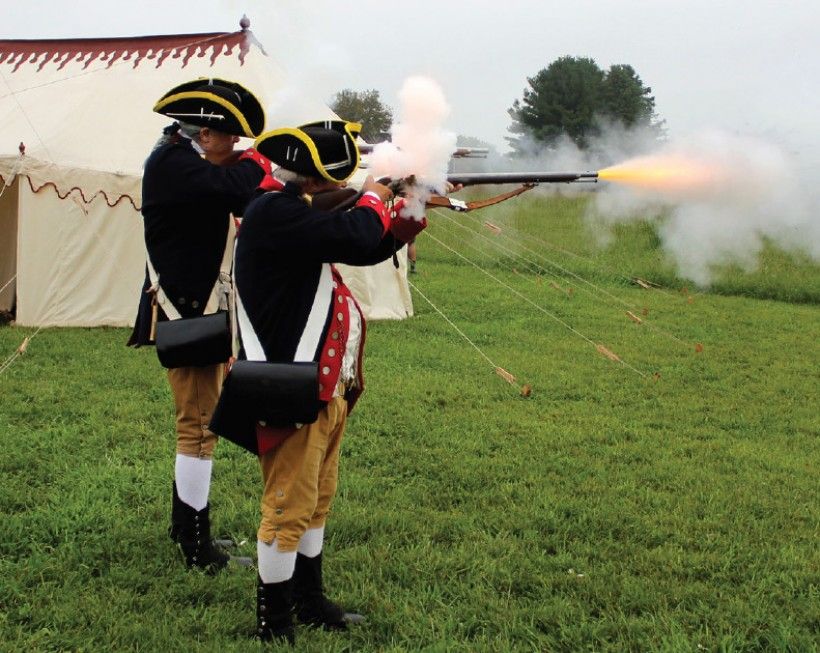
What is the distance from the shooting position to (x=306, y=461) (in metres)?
3.45

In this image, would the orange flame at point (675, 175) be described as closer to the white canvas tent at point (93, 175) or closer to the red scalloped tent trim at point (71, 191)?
the white canvas tent at point (93, 175)

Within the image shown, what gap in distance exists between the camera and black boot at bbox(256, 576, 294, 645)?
352 cm

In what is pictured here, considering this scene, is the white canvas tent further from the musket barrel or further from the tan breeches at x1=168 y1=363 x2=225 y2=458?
the tan breeches at x1=168 y1=363 x2=225 y2=458

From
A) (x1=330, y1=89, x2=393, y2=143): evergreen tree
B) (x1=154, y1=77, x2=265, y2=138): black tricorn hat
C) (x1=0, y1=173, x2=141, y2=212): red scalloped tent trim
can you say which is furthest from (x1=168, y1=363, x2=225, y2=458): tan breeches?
(x1=0, y1=173, x2=141, y2=212): red scalloped tent trim

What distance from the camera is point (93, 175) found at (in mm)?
10727

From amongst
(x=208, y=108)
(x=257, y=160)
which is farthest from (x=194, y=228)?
(x=208, y=108)

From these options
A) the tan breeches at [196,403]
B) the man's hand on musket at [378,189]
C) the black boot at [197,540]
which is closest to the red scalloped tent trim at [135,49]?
the tan breeches at [196,403]

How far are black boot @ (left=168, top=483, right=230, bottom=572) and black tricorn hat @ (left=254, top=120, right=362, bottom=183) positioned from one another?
1899 millimetres

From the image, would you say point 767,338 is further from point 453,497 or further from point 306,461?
point 306,461

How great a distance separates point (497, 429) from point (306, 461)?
3624mm

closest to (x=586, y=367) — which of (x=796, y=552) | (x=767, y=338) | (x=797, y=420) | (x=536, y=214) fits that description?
(x=797, y=420)

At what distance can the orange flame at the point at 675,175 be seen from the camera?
5.86 meters

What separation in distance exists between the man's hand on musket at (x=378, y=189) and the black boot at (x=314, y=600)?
1.60 meters

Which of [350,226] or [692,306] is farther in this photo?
[692,306]
